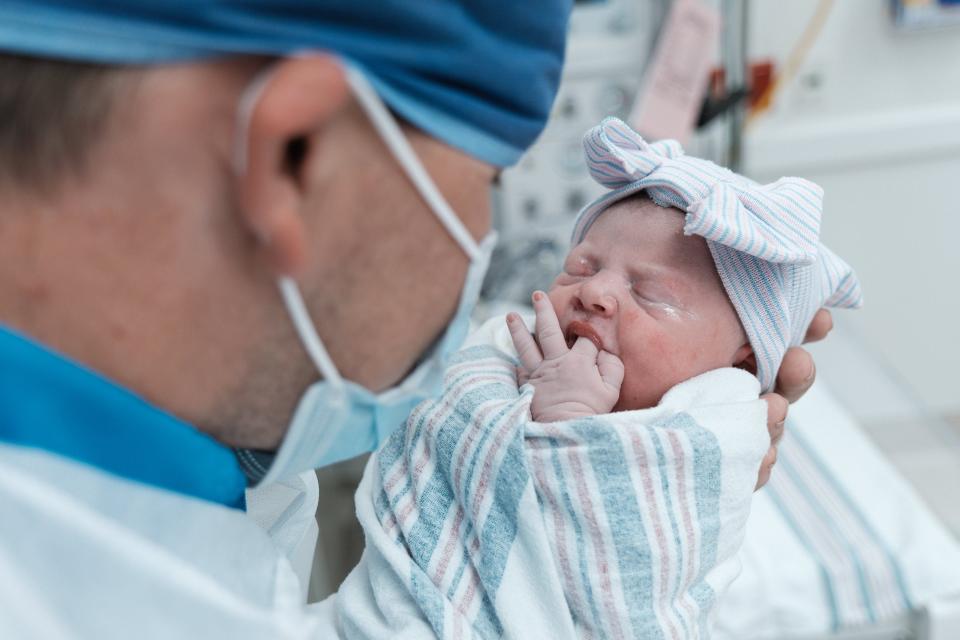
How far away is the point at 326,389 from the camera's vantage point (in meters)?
0.66

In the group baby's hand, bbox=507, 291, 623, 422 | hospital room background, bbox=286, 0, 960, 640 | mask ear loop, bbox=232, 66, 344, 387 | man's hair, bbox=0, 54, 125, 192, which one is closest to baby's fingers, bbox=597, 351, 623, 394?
baby's hand, bbox=507, 291, 623, 422

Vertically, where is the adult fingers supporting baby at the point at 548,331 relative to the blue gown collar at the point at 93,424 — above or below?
below

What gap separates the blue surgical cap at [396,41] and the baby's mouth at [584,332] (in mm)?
352

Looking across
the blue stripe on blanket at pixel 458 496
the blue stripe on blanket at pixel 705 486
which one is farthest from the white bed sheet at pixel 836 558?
the blue stripe on blanket at pixel 458 496

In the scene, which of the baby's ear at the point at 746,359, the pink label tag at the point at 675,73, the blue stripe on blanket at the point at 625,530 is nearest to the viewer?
the blue stripe on blanket at the point at 625,530

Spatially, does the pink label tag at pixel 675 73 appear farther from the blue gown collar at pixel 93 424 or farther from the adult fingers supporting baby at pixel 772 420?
the blue gown collar at pixel 93 424

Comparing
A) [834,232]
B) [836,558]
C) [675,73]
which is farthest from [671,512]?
[834,232]

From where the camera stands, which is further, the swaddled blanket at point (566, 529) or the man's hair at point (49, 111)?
the swaddled blanket at point (566, 529)

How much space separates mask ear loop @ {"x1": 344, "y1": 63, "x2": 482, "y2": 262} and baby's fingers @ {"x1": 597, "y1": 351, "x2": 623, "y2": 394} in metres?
0.32

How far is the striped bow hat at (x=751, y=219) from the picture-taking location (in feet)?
3.10

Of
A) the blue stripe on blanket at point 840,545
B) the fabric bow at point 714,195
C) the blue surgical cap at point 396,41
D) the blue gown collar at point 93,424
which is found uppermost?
the blue surgical cap at point 396,41

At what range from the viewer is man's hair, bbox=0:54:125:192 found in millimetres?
519

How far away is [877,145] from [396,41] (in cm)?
258

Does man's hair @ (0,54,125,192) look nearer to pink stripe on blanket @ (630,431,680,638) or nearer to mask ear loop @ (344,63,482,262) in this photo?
mask ear loop @ (344,63,482,262)
